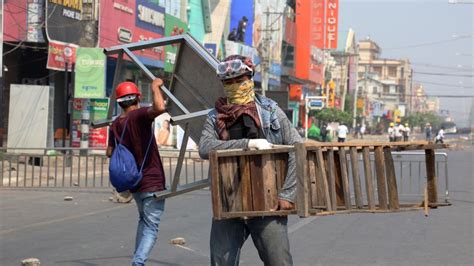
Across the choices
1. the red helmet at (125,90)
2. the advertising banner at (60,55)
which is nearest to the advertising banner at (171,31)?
the advertising banner at (60,55)

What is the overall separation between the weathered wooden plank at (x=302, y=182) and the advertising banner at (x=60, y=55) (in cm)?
2154

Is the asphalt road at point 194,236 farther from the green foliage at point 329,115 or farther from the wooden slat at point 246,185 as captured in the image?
the green foliage at point 329,115

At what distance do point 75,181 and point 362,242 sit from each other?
38.3 ft

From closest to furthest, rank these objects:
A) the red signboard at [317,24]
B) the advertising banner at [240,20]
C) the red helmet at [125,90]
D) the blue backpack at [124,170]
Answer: the blue backpack at [124,170]
the red helmet at [125,90]
the advertising banner at [240,20]
the red signboard at [317,24]

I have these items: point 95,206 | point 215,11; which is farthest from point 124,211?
point 215,11

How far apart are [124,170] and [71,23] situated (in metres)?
21.6

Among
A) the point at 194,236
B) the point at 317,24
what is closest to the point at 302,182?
the point at 194,236

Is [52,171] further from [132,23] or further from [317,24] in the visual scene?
[317,24]

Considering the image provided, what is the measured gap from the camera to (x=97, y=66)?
25422 mm

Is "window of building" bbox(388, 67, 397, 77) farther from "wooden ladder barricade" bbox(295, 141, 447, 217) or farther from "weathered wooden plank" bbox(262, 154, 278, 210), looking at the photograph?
"weathered wooden plank" bbox(262, 154, 278, 210)

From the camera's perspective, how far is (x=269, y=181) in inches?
195

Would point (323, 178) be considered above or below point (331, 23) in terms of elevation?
below

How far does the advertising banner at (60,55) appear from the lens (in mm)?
25505

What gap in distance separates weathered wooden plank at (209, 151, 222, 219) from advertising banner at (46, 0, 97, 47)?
21191mm
